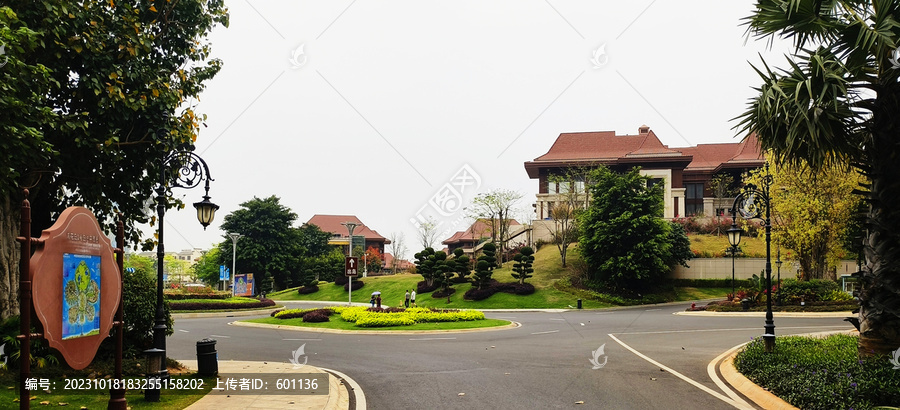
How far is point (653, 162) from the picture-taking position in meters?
63.6

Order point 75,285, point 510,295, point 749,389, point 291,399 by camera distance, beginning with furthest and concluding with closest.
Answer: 1. point 510,295
2. point 749,389
3. point 291,399
4. point 75,285

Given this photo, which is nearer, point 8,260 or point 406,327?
point 8,260

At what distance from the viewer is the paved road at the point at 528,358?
10031 mm

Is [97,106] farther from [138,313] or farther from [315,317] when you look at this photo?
[315,317]

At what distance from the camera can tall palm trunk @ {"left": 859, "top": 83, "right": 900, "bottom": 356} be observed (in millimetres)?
9625

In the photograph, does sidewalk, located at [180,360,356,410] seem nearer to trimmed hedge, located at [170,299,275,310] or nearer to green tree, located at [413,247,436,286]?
trimmed hedge, located at [170,299,275,310]

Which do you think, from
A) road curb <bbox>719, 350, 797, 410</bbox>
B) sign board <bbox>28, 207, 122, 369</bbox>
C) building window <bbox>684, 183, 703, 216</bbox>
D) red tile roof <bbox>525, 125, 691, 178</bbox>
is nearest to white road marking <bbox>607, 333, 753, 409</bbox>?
road curb <bbox>719, 350, 797, 410</bbox>

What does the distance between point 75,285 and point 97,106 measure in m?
7.06

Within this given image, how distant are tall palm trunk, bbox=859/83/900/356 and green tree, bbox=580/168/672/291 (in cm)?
3153

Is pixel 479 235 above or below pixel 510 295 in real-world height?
above

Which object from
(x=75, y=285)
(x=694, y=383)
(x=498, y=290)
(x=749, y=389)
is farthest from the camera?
(x=498, y=290)

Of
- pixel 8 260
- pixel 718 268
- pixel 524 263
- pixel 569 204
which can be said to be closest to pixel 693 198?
pixel 569 204

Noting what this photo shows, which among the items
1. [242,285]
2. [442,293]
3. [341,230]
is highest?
[341,230]

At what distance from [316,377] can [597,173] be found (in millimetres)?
37828
